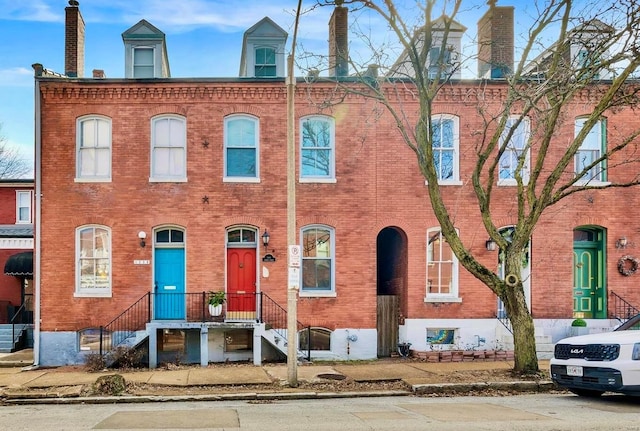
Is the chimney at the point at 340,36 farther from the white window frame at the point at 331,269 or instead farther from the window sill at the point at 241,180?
the white window frame at the point at 331,269

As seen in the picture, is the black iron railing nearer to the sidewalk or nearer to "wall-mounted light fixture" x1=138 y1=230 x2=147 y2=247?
the sidewalk

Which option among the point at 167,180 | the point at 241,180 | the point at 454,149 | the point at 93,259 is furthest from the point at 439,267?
the point at 93,259

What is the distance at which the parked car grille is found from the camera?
10.8 meters

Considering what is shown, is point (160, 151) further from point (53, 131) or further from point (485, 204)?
point (485, 204)

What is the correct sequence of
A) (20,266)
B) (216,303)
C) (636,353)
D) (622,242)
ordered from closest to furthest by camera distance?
(636,353) < (216,303) < (622,242) < (20,266)

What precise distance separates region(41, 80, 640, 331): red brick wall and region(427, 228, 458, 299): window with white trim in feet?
1.07

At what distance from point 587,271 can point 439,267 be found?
462 cm

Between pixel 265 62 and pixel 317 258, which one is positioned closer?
pixel 317 258

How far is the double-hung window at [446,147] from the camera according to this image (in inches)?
757

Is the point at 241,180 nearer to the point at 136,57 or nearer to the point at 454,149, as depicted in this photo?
the point at 136,57

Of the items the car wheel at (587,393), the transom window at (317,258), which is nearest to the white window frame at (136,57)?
the transom window at (317,258)

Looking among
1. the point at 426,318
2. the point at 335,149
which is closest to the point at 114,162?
the point at 335,149

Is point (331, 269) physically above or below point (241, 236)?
below

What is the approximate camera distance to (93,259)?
61.6 ft
